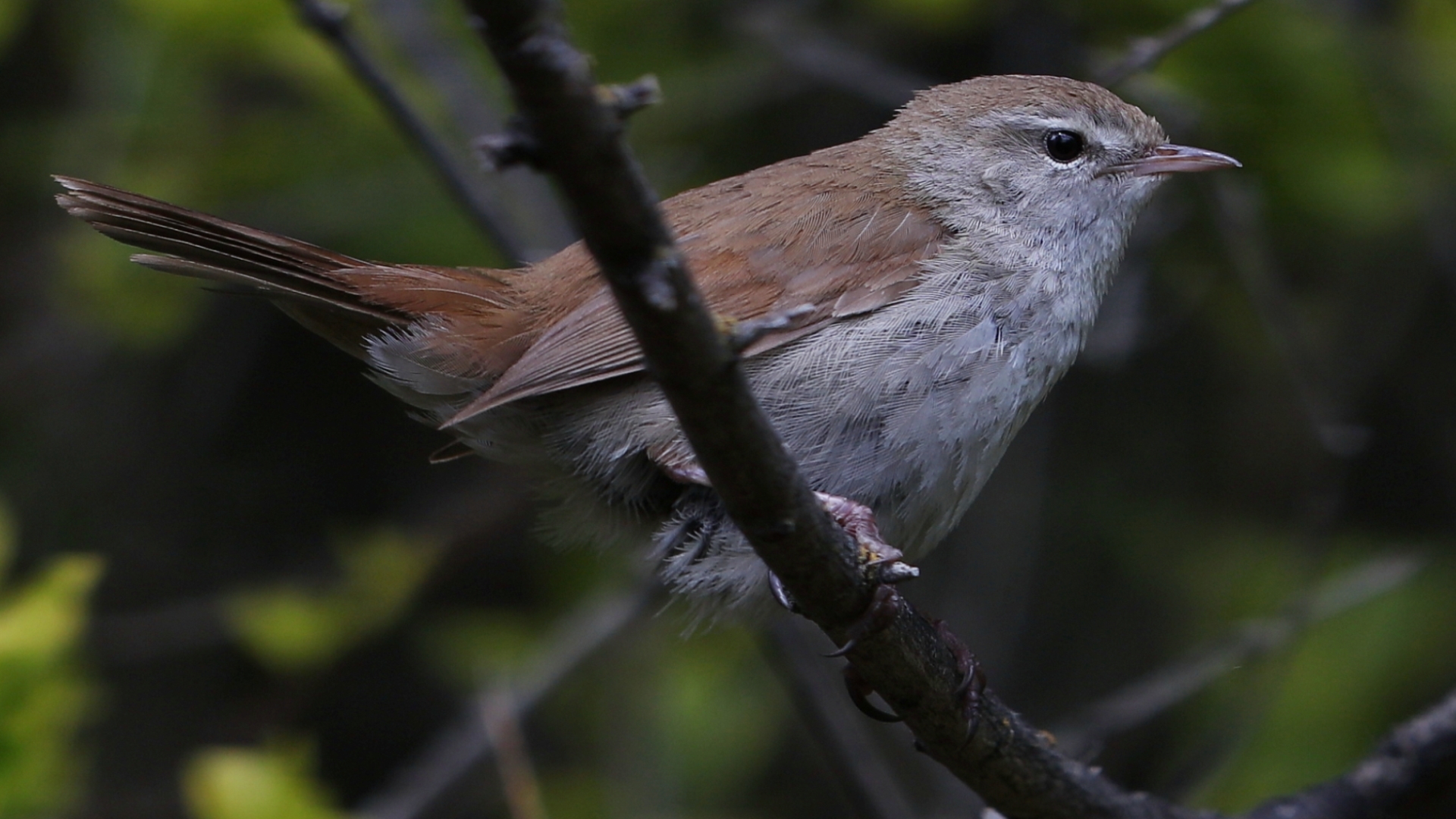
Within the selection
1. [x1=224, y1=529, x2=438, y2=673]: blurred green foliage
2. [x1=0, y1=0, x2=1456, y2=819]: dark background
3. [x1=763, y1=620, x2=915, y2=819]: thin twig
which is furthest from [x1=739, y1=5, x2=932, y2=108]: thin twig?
[x1=224, y1=529, x2=438, y2=673]: blurred green foliage

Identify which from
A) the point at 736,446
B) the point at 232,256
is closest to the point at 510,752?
the point at 232,256

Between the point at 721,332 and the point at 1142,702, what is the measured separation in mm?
2328

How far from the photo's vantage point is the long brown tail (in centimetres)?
287

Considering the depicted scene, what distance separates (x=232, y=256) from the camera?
9.62 ft

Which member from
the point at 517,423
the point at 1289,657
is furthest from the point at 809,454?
the point at 1289,657

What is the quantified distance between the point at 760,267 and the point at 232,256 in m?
1.12

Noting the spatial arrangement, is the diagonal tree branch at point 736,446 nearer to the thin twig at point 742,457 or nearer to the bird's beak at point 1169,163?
the thin twig at point 742,457

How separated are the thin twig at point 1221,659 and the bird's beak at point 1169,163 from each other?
120cm

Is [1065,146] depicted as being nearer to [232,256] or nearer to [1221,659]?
[1221,659]

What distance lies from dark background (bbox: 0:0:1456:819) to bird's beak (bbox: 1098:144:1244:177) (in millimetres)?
496

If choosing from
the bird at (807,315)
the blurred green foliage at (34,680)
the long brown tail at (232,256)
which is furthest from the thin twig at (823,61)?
the blurred green foliage at (34,680)

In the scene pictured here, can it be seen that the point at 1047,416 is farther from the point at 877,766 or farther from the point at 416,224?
the point at 416,224

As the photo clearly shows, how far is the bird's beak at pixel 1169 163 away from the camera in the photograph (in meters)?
3.26

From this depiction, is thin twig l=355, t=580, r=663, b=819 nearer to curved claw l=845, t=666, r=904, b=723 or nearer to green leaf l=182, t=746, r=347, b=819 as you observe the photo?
green leaf l=182, t=746, r=347, b=819
